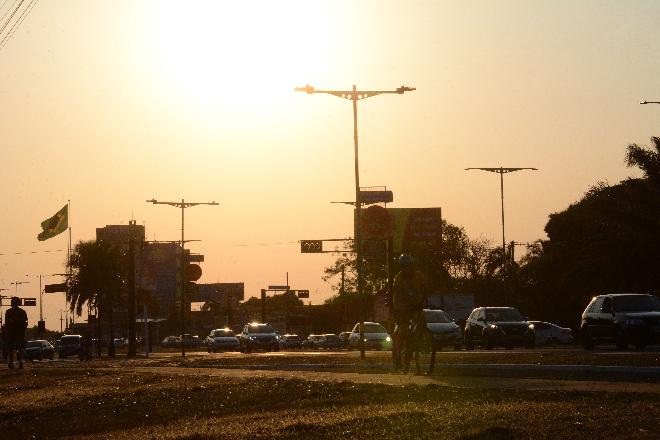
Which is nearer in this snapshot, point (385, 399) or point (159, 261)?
point (385, 399)

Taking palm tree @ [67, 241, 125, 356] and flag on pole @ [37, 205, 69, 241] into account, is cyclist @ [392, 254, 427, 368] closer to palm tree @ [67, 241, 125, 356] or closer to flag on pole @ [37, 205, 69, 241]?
flag on pole @ [37, 205, 69, 241]

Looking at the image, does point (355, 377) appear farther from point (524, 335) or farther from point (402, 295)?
point (524, 335)

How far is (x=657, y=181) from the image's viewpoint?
5691 cm

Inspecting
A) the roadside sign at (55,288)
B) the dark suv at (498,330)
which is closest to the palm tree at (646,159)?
the dark suv at (498,330)

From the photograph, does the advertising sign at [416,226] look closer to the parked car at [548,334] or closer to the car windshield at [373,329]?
Result: the parked car at [548,334]

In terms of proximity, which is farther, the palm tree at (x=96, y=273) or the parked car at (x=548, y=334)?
the palm tree at (x=96, y=273)

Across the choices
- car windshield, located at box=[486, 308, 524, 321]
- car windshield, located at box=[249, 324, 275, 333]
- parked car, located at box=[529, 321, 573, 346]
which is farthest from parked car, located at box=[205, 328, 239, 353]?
car windshield, located at box=[486, 308, 524, 321]

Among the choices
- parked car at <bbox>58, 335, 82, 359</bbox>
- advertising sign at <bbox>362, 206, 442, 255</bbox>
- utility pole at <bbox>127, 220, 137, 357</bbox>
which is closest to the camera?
utility pole at <bbox>127, 220, 137, 357</bbox>

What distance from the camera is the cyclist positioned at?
60.3 ft

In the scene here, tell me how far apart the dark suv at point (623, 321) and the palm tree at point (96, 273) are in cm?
5297

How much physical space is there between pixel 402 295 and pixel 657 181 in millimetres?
40693

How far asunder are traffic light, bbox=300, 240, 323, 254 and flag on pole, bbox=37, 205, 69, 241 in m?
16.6

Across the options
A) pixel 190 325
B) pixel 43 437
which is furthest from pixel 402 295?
pixel 190 325

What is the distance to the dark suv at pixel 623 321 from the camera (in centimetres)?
3566
